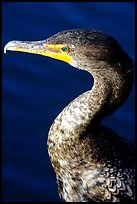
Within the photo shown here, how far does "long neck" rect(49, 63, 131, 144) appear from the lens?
4.21 metres

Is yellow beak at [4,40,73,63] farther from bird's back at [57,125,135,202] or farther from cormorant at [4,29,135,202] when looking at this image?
bird's back at [57,125,135,202]

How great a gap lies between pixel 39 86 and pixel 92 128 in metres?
1.77

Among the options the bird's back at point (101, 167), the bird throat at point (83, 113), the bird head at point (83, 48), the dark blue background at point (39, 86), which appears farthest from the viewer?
the dark blue background at point (39, 86)

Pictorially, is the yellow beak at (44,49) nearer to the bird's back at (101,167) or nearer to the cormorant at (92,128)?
the cormorant at (92,128)

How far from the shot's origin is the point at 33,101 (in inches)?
236

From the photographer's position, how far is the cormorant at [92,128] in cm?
419

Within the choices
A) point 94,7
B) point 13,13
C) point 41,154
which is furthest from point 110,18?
point 41,154

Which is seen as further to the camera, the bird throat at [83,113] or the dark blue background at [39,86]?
the dark blue background at [39,86]

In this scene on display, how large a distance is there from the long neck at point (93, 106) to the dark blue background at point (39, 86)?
1.13 meters

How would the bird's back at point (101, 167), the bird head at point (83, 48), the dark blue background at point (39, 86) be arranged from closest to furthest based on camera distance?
the bird head at point (83, 48)
the bird's back at point (101, 167)
the dark blue background at point (39, 86)

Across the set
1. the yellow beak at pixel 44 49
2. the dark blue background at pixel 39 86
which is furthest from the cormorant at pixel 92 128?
the dark blue background at pixel 39 86

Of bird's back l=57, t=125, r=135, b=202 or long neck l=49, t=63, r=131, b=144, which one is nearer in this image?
long neck l=49, t=63, r=131, b=144

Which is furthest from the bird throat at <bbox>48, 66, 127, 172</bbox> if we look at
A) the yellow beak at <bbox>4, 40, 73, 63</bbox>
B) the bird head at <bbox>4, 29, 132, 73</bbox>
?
the yellow beak at <bbox>4, 40, 73, 63</bbox>

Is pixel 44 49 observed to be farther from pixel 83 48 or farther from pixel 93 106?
pixel 93 106
